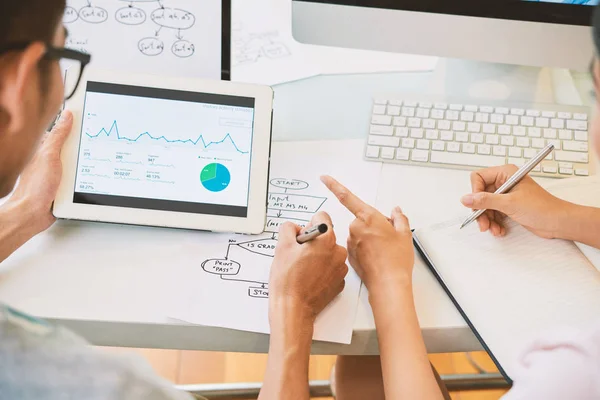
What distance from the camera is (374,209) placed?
0.71 meters

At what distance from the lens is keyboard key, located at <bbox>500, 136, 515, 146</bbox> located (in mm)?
813

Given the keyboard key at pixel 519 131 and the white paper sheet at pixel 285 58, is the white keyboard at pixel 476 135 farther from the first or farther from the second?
the white paper sheet at pixel 285 58

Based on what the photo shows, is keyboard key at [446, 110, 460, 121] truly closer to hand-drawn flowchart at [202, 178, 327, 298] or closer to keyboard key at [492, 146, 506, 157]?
keyboard key at [492, 146, 506, 157]

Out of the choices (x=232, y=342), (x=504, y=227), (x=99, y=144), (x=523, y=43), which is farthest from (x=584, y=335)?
(x=99, y=144)

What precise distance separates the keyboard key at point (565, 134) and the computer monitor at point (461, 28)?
0.09 meters

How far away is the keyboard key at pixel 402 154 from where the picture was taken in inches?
31.6

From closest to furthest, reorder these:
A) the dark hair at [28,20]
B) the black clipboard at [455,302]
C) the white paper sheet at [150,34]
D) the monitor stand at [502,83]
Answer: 1. the dark hair at [28,20]
2. the black clipboard at [455,302]
3. the white paper sheet at [150,34]
4. the monitor stand at [502,83]

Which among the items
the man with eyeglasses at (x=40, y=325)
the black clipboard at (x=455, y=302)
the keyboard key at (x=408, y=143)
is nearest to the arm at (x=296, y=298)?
the man with eyeglasses at (x=40, y=325)

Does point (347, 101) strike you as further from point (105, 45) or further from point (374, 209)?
point (105, 45)

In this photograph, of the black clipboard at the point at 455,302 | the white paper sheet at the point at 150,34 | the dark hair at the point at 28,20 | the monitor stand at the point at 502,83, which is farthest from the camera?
the monitor stand at the point at 502,83

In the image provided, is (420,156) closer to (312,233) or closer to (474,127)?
(474,127)

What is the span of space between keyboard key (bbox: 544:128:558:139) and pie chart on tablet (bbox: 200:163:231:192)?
1.52 ft

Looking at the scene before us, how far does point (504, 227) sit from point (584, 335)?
9.9 inches

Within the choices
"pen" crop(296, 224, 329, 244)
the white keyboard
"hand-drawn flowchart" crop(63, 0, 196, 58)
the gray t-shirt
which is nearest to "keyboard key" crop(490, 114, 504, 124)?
the white keyboard
